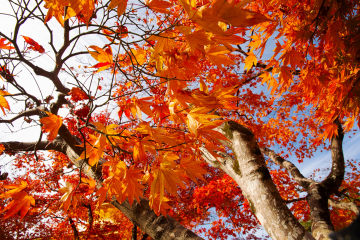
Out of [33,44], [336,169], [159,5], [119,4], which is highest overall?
[33,44]

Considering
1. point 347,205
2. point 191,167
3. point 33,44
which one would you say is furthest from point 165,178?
point 347,205

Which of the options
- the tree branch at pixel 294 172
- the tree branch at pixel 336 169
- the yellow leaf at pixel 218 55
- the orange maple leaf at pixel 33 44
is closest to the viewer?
the yellow leaf at pixel 218 55

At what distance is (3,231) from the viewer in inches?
217

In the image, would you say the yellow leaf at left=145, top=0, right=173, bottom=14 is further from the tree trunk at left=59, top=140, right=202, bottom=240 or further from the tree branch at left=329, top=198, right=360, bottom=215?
the tree branch at left=329, top=198, right=360, bottom=215

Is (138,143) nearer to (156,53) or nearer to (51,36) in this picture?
(156,53)

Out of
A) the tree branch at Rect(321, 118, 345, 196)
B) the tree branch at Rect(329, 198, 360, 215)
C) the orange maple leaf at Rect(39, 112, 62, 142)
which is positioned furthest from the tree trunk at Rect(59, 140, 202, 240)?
the tree branch at Rect(329, 198, 360, 215)

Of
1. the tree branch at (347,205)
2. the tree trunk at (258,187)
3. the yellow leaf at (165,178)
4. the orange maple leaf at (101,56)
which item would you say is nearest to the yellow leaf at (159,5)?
the orange maple leaf at (101,56)

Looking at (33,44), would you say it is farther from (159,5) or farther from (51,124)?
(159,5)

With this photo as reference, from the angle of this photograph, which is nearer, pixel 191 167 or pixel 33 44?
pixel 191 167

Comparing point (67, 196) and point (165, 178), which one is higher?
point (67, 196)

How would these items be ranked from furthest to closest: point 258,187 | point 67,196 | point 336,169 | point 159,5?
point 336,169 → point 258,187 → point 67,196 → point 159,5

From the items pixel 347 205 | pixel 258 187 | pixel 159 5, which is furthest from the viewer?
pixel 347 205

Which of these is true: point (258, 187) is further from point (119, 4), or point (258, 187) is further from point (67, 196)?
point (119, 4)

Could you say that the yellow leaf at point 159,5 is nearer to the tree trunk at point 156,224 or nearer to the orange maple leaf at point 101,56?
the orange maple leaf at point 101,56
